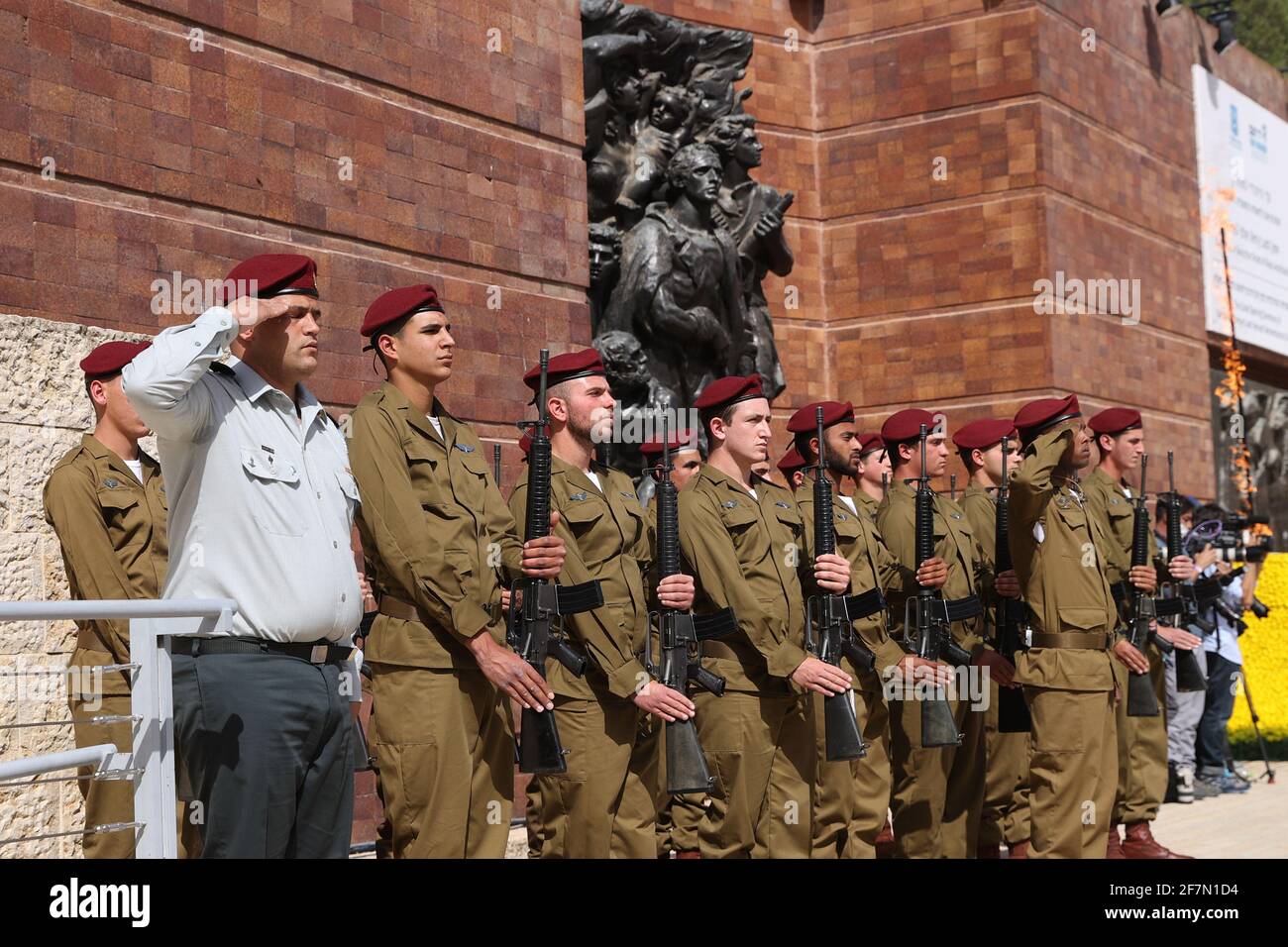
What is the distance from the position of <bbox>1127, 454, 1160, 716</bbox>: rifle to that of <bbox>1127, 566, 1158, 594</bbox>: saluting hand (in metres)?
0.06

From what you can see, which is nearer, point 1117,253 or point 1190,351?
point 1117,253

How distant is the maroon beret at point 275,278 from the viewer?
4250mm

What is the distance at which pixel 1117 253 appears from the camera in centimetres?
1342

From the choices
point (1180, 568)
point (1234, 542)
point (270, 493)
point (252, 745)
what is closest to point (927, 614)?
point (1180, 568)

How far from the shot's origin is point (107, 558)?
557 cm

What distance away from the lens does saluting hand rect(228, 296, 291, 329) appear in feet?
13.7

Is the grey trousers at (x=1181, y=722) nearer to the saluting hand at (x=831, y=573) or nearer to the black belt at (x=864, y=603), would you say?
the black belt at (x=864, y=603)

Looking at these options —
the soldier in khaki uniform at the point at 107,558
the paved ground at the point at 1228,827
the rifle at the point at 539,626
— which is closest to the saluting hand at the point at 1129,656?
the paved ground at the point at 1228,827

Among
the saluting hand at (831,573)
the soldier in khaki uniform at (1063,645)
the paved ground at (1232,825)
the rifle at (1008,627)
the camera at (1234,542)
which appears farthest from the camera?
the camera at (1234,542)

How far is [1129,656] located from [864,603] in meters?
1.42
